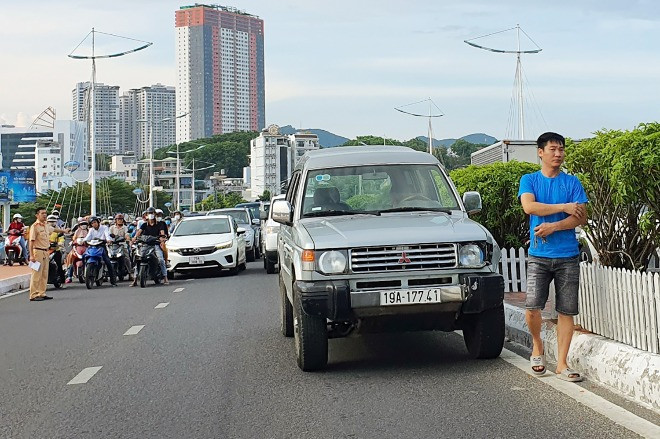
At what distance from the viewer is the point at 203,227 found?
2339 cm

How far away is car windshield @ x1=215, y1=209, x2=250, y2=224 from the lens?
29859mm

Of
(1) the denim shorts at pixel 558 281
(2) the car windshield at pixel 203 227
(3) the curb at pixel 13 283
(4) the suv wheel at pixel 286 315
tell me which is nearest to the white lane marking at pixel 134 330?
(4) the suv wheel at pixel 286 315

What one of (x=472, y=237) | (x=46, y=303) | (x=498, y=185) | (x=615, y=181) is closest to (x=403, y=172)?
(x=472, y=237)

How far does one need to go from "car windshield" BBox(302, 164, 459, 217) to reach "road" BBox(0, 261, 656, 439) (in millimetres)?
1474

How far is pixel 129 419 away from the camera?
637 cm

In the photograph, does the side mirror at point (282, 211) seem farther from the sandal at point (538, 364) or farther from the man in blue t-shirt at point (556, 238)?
the sandal at point (538, 364)

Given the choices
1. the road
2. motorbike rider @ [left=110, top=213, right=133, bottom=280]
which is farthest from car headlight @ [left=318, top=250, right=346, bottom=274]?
motorbike rider @ [left=110, top=213, right=133, bottom=280]

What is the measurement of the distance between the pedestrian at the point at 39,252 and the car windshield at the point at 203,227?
5.69m

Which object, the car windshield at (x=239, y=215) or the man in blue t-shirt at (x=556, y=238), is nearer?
the man in blue t-shirt at (x=556, y=238)

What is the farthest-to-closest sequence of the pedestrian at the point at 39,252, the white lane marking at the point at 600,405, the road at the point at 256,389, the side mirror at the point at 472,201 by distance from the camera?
the pedestrian at the point at 39,252 < the side mirror at the point at 472,201 < the road at the point at 256,389 < the white lane marking at the point at 600,405

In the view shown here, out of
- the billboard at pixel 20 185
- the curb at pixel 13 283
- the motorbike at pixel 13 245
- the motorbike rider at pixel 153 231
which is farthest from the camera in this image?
the billboard at pixel 20 185

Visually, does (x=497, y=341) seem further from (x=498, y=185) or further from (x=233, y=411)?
(x=498, y=185)

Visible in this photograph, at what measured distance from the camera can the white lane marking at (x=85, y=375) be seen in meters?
8.04

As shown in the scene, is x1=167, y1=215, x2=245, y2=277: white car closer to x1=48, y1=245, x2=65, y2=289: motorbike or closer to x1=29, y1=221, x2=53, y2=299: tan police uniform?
x1=48, y1=245, x2=65, y2=289: motorbike
